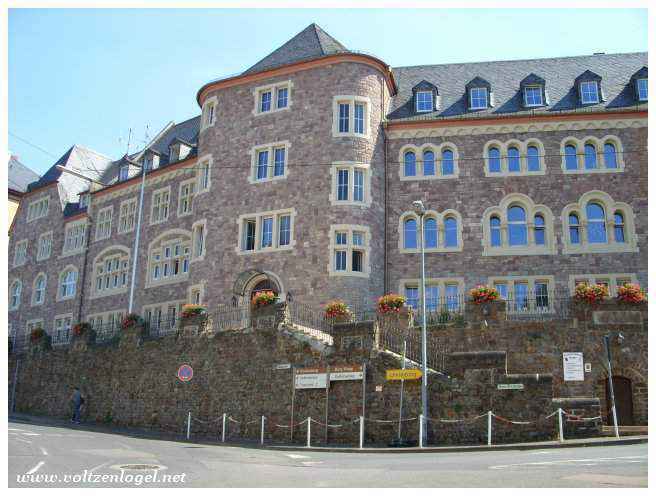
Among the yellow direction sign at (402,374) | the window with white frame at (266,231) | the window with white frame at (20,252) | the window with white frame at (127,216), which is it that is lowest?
the yellow direction sign at (402,374)

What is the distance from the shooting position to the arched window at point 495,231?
30.3 metres

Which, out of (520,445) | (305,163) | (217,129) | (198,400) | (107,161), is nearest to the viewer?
(520,445)

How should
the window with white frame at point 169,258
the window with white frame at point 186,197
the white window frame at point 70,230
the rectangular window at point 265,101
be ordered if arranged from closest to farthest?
the rectangular window at point 265,101, the window with white frame at point 169,258, the window with white frame at point 186,197, the white window frame at point 70,230

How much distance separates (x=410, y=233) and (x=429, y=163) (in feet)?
11.1

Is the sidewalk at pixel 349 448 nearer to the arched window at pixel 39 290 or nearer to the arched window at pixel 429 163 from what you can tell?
the arched window at pixel 429 163

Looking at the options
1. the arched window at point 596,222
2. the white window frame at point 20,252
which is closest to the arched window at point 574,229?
the arched window at point 596,222

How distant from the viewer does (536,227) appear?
30.2 m

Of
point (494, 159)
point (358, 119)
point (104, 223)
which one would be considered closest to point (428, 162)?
point (494, 159)

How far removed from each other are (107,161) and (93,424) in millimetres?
27484

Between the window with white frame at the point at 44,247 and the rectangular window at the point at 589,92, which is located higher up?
the rectangular window at the point at 589,92

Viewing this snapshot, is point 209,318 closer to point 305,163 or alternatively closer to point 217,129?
point 305,163

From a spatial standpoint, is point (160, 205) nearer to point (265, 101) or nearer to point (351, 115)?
point (265, 101)

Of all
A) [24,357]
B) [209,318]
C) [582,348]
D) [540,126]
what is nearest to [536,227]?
[540,126]

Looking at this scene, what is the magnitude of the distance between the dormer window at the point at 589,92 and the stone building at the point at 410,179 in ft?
0.27
